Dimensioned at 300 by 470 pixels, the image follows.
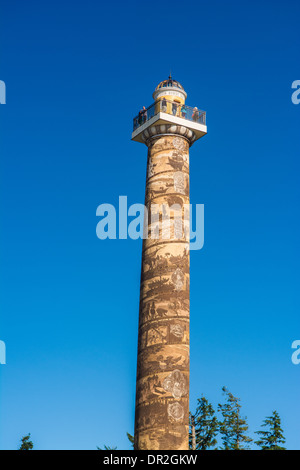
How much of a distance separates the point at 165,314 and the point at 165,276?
1.35 meters

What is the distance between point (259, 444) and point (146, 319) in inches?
392

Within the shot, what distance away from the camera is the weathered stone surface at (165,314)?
73.8ft

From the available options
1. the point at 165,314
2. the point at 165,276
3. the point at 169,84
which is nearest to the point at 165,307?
the point at 165,314

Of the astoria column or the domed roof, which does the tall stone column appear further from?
the domed roof

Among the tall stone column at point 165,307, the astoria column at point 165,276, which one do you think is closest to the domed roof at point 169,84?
the astoria column at point 165,276

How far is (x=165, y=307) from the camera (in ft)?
78.4

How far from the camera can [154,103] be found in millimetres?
27312

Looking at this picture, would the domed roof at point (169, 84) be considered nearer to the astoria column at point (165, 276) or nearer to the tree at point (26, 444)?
the astoria column at point (165, 276)

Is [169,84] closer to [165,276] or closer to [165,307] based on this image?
[165,276]

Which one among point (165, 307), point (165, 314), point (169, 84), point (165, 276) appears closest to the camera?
point (165, 314)
